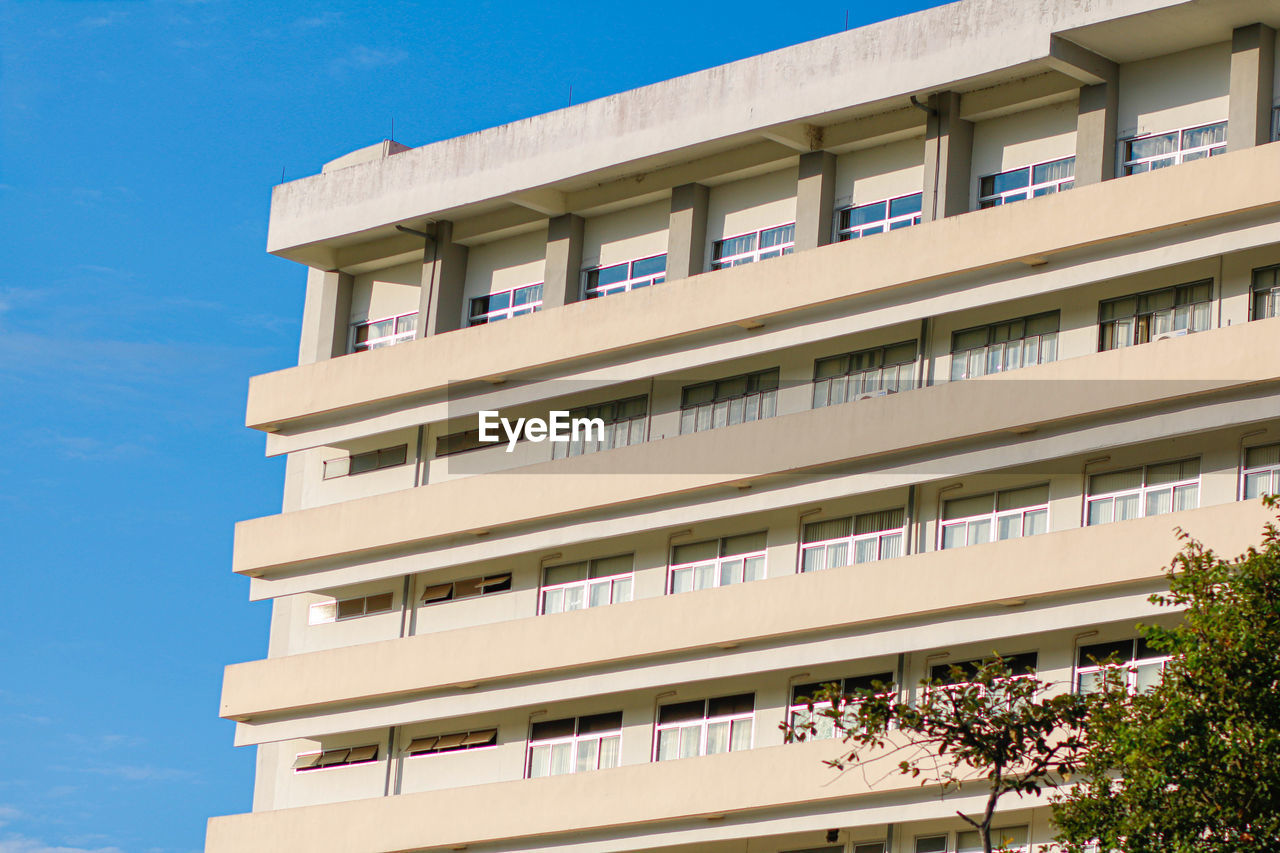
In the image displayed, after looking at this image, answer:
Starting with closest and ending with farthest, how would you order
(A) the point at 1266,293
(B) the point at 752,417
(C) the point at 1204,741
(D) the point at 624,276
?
1. (C) the point at 1204,741
2. (A) the point at 1266,293
3. (B) the point at 752,417
4. (D) the point at 624,276

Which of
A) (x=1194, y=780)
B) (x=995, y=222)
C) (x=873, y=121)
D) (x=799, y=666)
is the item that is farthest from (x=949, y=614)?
(x=1194, y=780)

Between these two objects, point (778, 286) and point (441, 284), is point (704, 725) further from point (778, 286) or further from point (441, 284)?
point (441, 284)

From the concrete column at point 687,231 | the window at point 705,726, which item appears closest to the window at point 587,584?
the window at point 705,726

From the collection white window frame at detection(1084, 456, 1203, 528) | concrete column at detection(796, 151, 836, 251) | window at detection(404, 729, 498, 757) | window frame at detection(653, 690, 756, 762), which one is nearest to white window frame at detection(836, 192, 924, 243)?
concrete column at detection(796, 151, 836, 251)

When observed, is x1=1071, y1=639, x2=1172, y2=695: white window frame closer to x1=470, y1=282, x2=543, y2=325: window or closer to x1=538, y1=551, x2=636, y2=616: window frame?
x1=538, y1=551, x2=636, y2=616: window frame

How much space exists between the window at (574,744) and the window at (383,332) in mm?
8395

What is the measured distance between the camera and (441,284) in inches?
1732

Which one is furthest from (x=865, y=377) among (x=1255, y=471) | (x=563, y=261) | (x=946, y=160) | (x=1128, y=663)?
(x=1255, y=471)

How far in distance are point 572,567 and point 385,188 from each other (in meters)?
8.27

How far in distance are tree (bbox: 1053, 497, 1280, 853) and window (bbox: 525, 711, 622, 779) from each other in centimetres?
1577

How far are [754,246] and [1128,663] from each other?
10247 mm

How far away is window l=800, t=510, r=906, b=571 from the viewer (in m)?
37.8

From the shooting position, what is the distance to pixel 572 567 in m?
41.8

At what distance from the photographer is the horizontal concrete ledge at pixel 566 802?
36562mm
